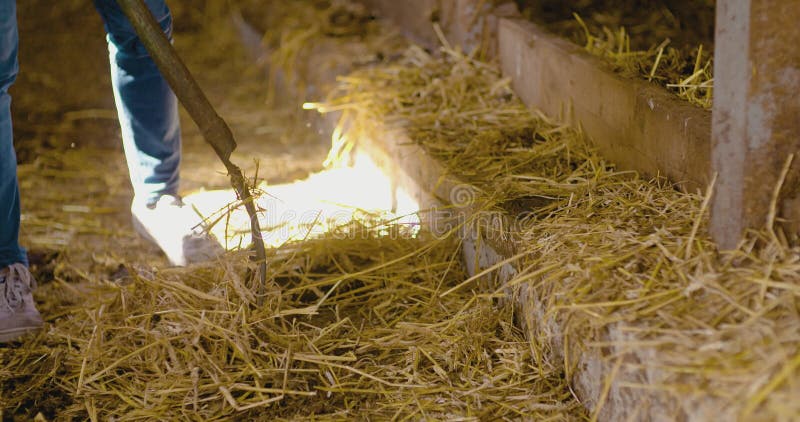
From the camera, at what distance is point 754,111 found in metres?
1.71

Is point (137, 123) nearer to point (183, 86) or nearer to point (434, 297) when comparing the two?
point (183, 86)

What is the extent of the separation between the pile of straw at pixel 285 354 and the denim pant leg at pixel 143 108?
40 centimetres

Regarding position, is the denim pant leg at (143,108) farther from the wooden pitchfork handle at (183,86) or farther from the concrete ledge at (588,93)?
the concrete ledge at (588,93)

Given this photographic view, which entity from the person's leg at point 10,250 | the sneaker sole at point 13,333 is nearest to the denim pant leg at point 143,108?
the person's leg at point 10,250

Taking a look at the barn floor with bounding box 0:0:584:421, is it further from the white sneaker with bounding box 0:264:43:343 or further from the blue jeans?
the blue jeans

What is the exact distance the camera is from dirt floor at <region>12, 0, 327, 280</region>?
10.7 ft

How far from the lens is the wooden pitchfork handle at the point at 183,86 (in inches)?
88.4

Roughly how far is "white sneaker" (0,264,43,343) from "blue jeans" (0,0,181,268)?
4cm

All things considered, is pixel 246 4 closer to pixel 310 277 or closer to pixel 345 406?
pixel 310 277

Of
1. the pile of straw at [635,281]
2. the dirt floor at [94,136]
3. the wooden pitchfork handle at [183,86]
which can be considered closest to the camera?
the pile of straw at [635,281]

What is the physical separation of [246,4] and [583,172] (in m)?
3.95

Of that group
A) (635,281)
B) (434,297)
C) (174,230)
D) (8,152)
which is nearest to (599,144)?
(434,297)

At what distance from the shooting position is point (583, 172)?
2629 mm

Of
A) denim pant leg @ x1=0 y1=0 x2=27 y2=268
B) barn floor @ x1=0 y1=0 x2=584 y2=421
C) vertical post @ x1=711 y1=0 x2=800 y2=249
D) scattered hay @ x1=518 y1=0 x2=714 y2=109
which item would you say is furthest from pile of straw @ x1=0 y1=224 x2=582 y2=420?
scattered hay @ x1=518 y1=0 x2=714 y2=109
